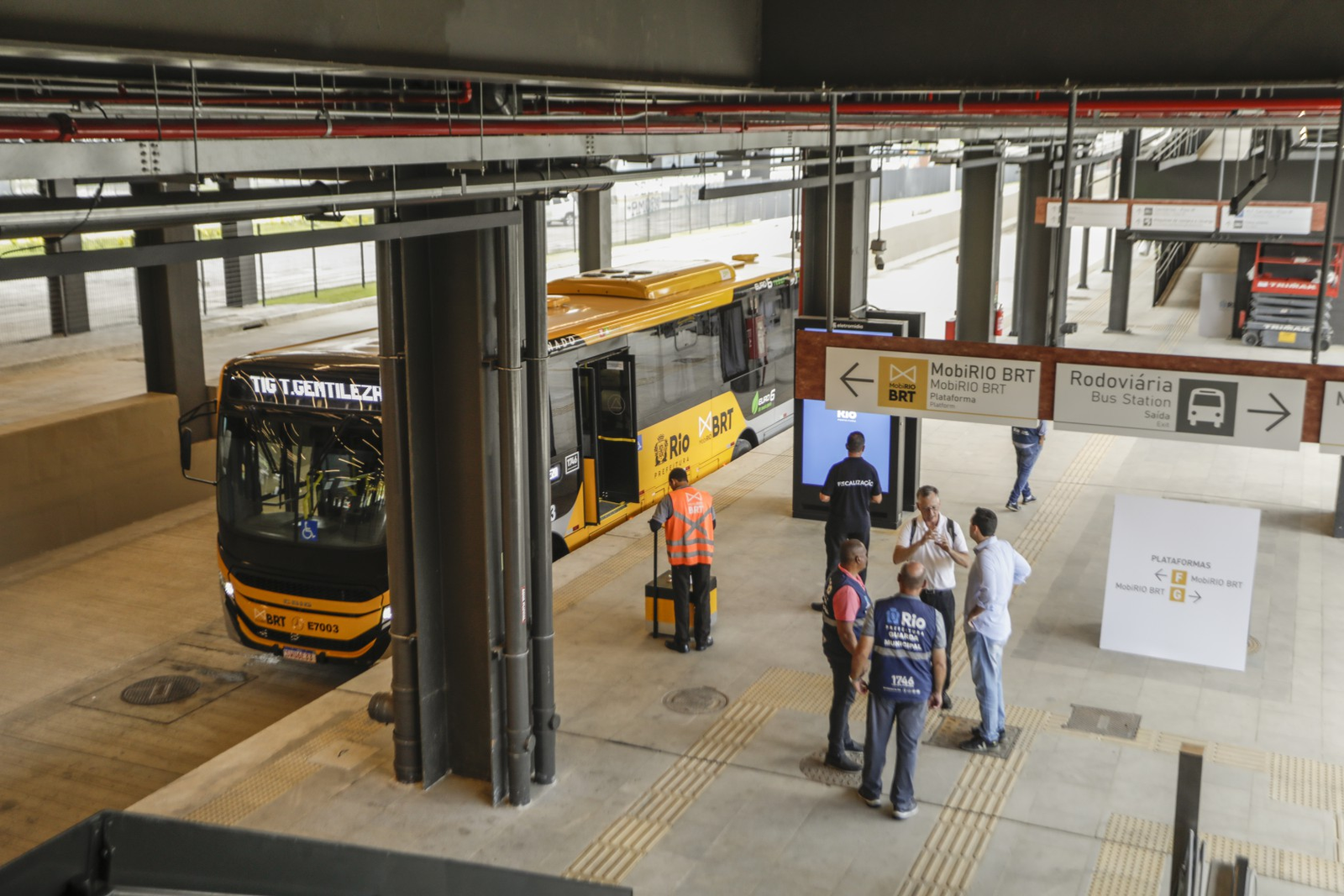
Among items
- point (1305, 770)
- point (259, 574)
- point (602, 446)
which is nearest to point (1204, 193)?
point (602, 446)

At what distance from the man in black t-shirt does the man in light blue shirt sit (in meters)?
2.03

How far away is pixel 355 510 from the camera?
413 inches

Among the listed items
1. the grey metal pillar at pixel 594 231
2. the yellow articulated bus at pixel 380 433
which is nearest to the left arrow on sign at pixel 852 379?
the yellow articulated bus at pixel 380 433

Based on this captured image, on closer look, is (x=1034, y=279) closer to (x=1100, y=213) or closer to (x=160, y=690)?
(x=1100, y=213)

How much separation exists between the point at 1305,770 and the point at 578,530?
7500 mm

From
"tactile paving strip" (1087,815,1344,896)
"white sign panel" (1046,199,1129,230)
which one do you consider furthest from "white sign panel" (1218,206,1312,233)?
"tactile paving strip" (1087,815,1344,896)

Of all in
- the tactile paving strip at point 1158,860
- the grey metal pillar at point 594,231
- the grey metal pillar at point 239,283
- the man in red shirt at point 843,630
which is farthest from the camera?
the grey metal pillar at point 239,283

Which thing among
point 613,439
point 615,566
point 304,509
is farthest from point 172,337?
point 615,566

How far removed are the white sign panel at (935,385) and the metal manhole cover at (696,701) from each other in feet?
8.46

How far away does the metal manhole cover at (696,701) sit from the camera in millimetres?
9641

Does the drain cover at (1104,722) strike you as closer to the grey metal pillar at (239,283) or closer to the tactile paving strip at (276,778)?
the tactile paving strip at (276,778)

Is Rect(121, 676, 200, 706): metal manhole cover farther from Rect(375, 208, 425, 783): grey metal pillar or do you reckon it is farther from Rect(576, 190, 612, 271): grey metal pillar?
Rect(576, 190, 612, 271): grey metal pillar

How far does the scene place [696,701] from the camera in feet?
32.1

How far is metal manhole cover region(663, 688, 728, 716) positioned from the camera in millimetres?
9641
